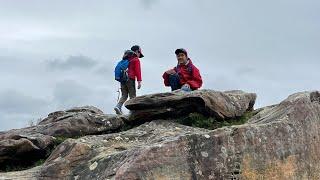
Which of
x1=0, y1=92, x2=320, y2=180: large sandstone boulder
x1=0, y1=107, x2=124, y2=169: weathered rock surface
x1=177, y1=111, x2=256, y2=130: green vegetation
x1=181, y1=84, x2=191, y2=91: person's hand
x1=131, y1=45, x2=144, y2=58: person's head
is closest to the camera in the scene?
x1=0, y1=92, x2=320, y2=180: large sandstone boulder

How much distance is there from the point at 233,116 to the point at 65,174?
6.67 m

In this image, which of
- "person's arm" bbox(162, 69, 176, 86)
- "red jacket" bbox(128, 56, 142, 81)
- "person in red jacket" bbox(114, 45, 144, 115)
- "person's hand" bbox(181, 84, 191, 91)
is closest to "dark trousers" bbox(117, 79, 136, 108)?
"person in red jacket" bbox(114, 45, 144, 115)

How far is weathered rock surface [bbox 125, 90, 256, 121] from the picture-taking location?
18969 mm

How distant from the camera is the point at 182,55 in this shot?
71.1ft

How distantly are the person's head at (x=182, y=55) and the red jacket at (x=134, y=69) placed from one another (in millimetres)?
2715

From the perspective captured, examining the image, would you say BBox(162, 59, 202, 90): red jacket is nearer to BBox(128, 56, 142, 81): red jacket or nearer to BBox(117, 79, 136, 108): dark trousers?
BBox(128, 56, 142, 81): red jacket

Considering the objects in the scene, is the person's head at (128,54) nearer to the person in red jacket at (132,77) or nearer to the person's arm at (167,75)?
the person in red jacket at (132,77)

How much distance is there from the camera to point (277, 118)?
56.0ft

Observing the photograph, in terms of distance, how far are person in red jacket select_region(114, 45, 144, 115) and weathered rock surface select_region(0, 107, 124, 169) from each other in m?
3.25

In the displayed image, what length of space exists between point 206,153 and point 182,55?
293 inches

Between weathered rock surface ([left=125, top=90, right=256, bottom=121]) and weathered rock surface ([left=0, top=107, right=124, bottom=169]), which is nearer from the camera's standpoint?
weathered rock surface ([left=0, top=107, right=124, bottom=169])

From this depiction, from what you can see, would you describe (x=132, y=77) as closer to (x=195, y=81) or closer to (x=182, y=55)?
(x=182, y=55)

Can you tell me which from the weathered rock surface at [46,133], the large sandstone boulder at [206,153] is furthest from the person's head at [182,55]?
the large sandstone boulder at [206,153]

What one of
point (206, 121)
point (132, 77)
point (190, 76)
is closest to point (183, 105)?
point (206, 121)
